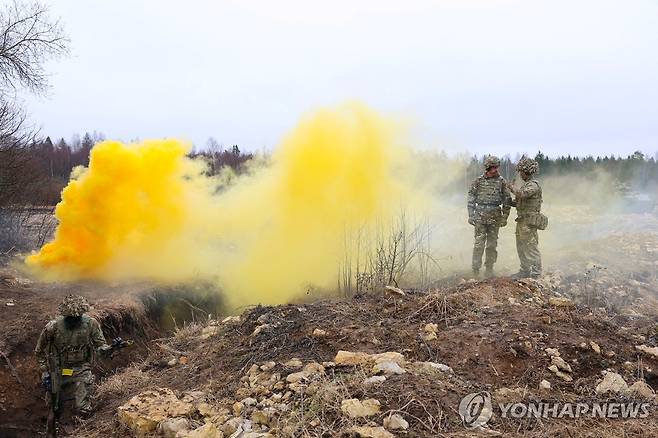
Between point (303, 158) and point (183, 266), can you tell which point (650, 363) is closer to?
point (303, 158)

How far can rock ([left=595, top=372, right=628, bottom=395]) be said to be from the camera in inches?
159

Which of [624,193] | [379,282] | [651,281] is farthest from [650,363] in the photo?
[624,193]

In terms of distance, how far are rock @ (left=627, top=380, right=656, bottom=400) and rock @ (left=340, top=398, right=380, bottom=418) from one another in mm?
2102

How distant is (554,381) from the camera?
4289 millimetres

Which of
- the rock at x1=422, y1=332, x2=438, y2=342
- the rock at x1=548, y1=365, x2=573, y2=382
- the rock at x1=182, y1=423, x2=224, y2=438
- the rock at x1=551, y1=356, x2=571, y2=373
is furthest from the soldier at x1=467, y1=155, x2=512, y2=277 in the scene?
the rock at x1=182, y1=423, x2=224, y2=438

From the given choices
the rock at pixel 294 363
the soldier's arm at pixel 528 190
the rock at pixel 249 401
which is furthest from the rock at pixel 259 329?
the soldier's arm at pixel 528 190

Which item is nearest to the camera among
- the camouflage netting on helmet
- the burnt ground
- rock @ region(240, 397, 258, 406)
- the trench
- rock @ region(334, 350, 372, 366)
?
rock @ region(240, 397, 258, 406)

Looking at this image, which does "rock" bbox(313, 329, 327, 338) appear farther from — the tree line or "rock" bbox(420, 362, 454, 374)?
the tree line

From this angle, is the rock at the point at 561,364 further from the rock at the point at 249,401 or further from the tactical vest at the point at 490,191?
the tactical vest at the point at 490,191

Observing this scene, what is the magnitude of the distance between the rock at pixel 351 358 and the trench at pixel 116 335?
414 cm

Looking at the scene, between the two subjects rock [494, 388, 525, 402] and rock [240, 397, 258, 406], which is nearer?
rock [494, 388, 525, 402]

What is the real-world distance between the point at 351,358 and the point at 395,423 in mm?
1224

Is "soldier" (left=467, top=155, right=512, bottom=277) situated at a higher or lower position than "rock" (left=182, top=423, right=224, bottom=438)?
higher

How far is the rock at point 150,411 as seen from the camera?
13.8ft
